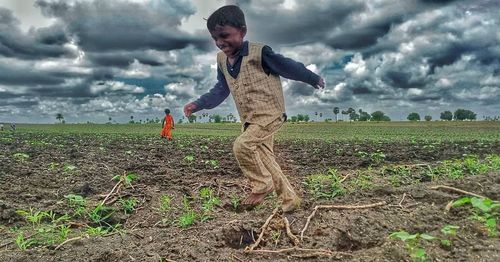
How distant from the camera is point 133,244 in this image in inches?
148

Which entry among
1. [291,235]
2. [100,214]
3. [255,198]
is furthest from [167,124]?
[291,235]

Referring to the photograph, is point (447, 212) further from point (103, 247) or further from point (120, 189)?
point (120, 189)

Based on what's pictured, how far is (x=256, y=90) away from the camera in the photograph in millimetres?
4383

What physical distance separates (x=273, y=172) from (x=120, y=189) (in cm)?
241

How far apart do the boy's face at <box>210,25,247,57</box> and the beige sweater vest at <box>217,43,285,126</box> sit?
4.9 inches

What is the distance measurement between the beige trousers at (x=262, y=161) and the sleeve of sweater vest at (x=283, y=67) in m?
0.46

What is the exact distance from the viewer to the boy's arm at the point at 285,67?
4.38 meters

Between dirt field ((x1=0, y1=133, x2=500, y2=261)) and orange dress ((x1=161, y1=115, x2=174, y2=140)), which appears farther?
orange dress ((x1=161, y1=115, x2=174, y2=140))

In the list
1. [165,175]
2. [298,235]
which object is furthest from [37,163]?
[298,235]

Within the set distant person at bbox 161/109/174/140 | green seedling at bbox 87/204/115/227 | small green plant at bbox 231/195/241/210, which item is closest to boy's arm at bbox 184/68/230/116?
small green plant at bbox 231/195/241/210

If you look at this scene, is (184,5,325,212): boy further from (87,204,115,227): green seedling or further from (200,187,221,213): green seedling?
(87,204,115,227): green seedling

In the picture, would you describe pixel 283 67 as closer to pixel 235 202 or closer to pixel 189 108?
pixel 189 108

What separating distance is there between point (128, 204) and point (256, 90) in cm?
221

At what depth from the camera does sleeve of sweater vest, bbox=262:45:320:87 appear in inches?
172
